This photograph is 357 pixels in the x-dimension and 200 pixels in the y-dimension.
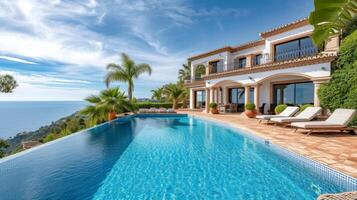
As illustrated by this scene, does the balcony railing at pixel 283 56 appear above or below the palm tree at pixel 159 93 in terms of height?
above

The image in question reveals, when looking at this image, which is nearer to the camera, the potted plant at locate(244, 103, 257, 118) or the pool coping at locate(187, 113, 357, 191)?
the pool coping at locate(187, 113, 357, 191)

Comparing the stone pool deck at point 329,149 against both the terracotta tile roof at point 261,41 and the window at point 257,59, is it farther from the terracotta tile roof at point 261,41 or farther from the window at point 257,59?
the window at point 257,59

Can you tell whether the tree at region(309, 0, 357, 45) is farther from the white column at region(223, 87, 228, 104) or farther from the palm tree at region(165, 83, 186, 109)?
the palm tree at region(165, 83, 186, 109)

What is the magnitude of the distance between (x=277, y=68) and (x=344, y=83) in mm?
4697

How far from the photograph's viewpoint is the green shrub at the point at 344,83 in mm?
10719

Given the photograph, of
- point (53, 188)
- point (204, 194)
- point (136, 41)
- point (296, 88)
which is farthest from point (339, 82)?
point (136, 41)

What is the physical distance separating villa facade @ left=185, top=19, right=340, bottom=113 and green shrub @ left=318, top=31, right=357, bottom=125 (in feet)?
1.64

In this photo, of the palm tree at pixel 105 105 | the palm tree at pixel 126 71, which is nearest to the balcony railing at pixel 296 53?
the palm tree at pixel 105 105

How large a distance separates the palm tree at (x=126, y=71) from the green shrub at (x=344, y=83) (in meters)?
19.7

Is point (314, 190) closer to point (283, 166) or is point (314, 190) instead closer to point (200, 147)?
point (283, 166)

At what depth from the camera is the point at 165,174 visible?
545 centimetres

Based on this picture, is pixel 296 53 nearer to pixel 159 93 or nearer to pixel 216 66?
pixel 216 66

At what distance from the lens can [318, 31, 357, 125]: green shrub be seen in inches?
422

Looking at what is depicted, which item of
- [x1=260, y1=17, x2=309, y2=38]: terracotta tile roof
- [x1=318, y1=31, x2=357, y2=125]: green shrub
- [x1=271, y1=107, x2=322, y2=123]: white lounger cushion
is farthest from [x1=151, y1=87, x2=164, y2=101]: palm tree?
[x1=318, y1=31, x2=357, y2=125]: green shrub
